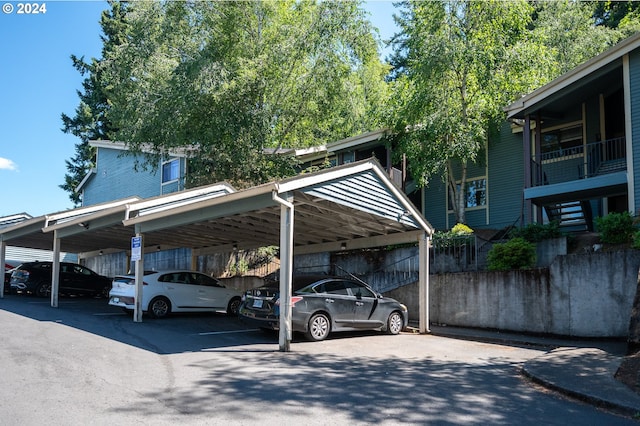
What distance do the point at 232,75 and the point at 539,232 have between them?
517 inches

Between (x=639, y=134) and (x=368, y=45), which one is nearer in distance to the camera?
(x=639, y=134)

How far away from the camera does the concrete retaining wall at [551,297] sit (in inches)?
472

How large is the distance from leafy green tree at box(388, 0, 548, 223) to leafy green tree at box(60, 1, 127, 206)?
96.3 feet

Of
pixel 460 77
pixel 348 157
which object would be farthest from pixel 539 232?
pixel 348 157

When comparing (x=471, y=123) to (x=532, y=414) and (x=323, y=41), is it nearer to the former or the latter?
(x=323, y=41)

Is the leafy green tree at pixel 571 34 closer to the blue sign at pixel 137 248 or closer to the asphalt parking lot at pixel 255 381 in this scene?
the asphalt parking lot at pixel 255 381

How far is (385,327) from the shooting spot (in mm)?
13750

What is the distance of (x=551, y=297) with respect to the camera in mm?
13117

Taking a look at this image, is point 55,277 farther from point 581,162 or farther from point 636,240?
point 581,162

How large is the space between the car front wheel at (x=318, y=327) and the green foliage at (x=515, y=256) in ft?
17.5

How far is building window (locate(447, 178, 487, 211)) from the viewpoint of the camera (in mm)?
22812

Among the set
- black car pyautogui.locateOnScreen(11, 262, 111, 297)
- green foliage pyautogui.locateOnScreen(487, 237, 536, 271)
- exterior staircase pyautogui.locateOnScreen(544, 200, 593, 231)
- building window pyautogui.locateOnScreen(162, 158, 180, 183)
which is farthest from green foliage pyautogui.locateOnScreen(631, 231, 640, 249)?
building window pyautogui.locateOnScreen(162, 158, 180, 183)

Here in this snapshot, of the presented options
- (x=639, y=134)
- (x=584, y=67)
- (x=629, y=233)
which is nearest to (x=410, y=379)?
(x=629, y=233)

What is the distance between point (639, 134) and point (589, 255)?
4.80 metres
